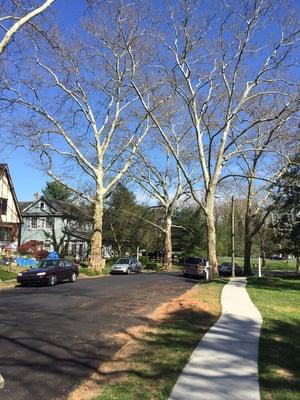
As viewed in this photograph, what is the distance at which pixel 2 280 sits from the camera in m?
29.4

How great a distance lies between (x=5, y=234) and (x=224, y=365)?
51036 millimetres

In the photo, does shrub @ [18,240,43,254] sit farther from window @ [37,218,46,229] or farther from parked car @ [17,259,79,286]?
parked car @ [17,259,79,286]

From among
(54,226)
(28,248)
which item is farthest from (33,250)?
(54,226)

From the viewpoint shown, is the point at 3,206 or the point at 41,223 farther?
the point at 41,223

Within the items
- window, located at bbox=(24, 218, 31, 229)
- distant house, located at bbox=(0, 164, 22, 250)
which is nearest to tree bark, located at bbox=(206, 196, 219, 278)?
distant house, located at bbox=(0, 164, 22, 250)

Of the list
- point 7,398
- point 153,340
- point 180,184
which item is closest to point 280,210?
point 180,184

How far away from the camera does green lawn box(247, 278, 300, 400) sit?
7233mm

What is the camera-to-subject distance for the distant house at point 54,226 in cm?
6719

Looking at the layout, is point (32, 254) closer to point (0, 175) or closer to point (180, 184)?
point (0, 175)

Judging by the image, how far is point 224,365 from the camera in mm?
8484

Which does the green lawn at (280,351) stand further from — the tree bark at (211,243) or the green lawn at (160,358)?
the tree bark at (211,243)

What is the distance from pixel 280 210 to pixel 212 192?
30.9ft

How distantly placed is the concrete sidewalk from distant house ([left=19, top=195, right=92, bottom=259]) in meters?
55.2

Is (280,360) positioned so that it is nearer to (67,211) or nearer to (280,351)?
(280,351)
